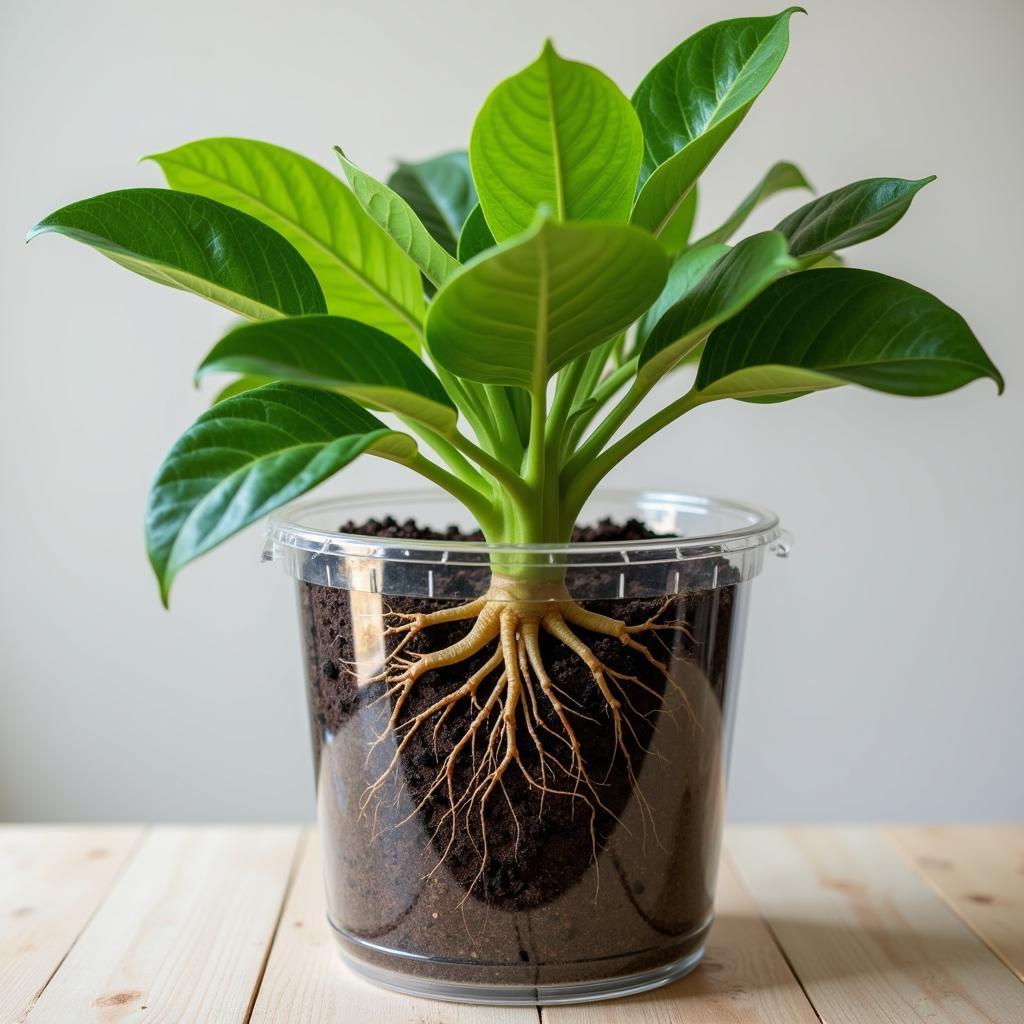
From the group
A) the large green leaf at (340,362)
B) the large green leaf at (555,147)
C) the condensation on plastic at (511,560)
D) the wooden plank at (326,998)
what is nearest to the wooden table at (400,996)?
the wooden plank at (326,998)

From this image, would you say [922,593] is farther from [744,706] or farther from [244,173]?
[244,173]

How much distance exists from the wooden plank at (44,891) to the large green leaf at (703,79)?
0.69 metres

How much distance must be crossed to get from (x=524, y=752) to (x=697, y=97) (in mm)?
443

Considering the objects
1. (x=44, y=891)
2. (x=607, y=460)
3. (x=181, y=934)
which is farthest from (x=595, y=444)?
(x=44, y=891)

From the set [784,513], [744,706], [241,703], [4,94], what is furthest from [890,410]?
[4,94]

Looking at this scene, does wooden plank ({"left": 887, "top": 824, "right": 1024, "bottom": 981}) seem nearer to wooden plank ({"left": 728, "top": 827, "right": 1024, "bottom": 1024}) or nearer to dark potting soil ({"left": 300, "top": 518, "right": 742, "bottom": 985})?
wooden plank ({"left": 728, "top": 827, "right": 1024, "bottom": 1024})

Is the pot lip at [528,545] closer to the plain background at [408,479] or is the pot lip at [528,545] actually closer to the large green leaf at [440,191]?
the large green leaf at [440,191]

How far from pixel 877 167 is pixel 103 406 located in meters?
1.01

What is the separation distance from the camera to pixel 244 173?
0.69 m

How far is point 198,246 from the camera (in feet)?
2.19

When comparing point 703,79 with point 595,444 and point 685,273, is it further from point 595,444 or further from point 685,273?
point 595,444

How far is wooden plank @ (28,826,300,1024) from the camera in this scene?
0.72 m

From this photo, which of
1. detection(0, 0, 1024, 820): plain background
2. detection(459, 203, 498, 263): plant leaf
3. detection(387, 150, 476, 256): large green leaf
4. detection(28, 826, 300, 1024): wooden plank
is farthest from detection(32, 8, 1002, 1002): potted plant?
detection(0, 0, 1024, 820): plain background

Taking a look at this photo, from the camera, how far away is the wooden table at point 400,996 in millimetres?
723
